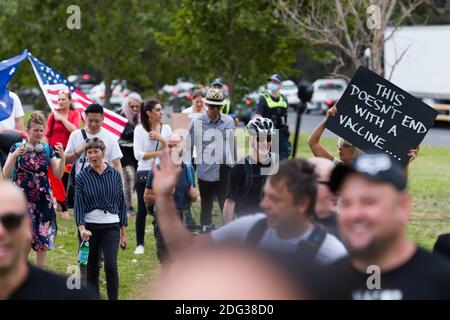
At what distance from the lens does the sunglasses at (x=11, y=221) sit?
13.7ft

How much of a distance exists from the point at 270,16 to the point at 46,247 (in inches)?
539

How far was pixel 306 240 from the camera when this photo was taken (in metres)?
4.91

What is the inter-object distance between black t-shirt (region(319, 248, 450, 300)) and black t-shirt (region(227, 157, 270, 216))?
4.47m

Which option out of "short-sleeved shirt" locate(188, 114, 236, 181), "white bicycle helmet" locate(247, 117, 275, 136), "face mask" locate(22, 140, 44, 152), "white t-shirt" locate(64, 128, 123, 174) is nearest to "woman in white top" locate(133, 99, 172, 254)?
"short-sleeved shirt" locate(188, 114, 236, 181)

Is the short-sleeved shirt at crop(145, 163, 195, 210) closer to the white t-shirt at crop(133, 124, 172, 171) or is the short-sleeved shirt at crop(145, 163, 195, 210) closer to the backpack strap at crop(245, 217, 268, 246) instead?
the white t-shirt at crop(133, 124, 172, 171)

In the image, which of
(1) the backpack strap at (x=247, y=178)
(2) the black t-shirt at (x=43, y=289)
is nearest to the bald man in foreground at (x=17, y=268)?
(2) the black t-shirt at (x=43, y=289)

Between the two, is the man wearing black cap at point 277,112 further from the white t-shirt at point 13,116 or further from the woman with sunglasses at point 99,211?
the woman with sunglasses at point 99,211

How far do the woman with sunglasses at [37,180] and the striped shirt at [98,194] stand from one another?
100cm

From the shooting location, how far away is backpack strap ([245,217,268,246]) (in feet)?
15.8

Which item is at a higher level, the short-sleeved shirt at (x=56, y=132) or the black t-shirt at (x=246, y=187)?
the black t-shirt at (x=246, y=187)

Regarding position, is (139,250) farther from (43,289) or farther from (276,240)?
(43,289)

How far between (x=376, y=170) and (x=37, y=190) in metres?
6.18

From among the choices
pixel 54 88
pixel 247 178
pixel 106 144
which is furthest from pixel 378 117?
pixel 54 88

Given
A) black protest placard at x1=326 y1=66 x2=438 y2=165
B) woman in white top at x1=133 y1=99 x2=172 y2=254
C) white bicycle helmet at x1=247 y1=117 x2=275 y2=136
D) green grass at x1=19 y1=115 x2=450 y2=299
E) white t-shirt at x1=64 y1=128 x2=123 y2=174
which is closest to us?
black protest placard at x1=326 y1=66 x2=438 y2=165
